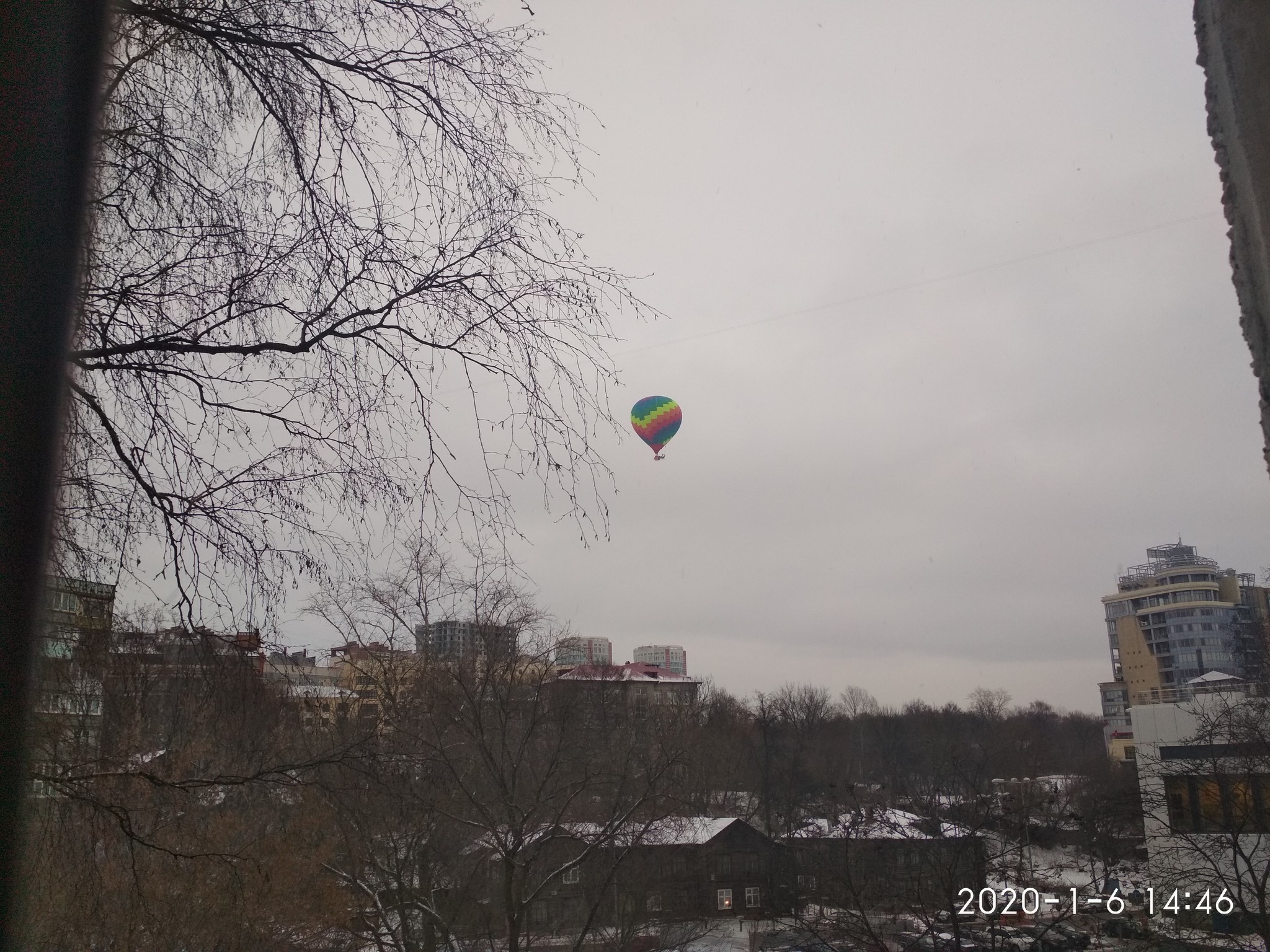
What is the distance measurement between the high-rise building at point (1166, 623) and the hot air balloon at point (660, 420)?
39.0 m

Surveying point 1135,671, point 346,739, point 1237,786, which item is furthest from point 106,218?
point 1135,671

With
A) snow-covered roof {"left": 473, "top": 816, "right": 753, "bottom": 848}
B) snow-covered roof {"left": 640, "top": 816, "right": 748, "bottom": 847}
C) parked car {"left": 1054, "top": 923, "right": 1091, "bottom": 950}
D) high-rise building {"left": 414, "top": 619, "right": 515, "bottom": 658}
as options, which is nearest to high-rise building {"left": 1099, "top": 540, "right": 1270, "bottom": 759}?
snow-covered roof {"left": 640, "top": 816, "right": 748, "bottom": 847}

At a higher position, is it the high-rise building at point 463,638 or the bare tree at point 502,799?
the high-rise building at point 463,638

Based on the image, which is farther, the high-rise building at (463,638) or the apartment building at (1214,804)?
the apartment building at (1214,804)

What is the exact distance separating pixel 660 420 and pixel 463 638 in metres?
11.0

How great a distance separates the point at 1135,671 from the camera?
68.5 metres

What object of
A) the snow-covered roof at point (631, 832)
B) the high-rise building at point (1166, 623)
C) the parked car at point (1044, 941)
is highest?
the high-rise building at point (1166, 623)

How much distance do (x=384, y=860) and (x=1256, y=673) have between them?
20188 millimetres

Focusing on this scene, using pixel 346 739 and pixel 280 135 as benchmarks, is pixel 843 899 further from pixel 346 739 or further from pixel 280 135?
pixel 280 135

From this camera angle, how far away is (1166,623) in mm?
72750

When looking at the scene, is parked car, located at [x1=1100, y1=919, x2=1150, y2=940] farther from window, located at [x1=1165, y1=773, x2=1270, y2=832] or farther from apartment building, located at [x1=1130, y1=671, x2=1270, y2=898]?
window, located at [x1=1165, y1=773, x2=1270, y2=832]

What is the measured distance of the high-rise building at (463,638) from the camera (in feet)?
38.4

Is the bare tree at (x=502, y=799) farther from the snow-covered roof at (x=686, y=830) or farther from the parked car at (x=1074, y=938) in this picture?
the parked car at (x=1074, y=938)

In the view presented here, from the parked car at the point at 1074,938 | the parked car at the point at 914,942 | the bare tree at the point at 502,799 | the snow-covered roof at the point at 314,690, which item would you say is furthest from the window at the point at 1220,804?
the snow-covered roof at the point at 314,690
